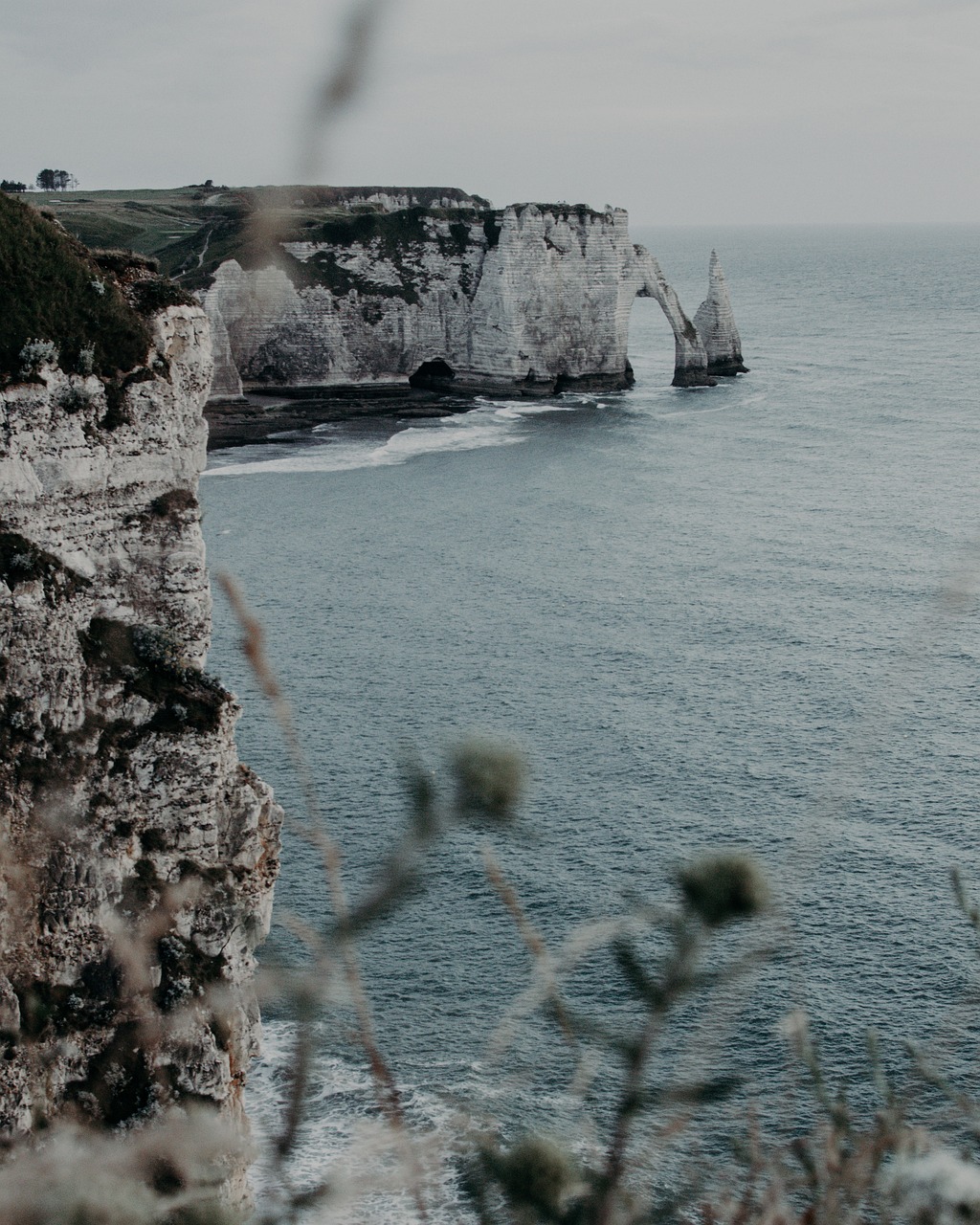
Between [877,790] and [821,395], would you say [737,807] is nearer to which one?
[877,790]

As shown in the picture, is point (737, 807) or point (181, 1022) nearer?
point (181, 1022)

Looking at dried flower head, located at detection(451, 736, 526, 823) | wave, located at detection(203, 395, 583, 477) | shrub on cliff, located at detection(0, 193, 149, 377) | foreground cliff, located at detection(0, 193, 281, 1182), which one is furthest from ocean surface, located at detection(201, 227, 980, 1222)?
shrub on cliff, located at detection(0, 193, 149, 377)

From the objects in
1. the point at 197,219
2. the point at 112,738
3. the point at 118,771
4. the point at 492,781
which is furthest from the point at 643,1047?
the point at 197,219

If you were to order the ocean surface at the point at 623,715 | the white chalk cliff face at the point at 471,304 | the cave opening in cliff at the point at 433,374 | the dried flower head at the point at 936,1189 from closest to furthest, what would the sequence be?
1. the dried flower head at the point at 936,1189
2. the ocean surface at the point at 623,715
3. the white chalk cliff face at the point at 471,304
4. the cave opening in cliff at the point at 433,374

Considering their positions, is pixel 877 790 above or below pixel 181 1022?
below

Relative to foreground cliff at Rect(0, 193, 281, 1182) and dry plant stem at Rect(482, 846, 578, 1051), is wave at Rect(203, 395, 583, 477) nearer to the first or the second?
foreground cliff at Rect(0, 193, 281, 1182)

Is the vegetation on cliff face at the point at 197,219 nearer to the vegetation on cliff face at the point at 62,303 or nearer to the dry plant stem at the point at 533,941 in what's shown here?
the vegetation on cliff face at the point at 62,303

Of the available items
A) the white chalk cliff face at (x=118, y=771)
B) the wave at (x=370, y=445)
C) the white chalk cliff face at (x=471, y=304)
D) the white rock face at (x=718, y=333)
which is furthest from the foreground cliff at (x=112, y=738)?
the white rock face at (x=718, y=333)

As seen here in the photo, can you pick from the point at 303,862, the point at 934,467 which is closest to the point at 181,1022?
the point at 303,862
